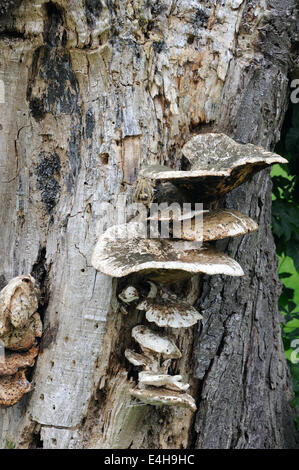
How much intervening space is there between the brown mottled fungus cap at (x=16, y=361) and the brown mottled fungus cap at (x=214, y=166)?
1.09 meters

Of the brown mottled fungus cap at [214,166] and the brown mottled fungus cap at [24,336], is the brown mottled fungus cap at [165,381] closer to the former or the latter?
Result: the brown mottled fungus cap at [24,336]

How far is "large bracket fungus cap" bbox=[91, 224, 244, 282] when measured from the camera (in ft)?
5.99

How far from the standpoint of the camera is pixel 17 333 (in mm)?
2254

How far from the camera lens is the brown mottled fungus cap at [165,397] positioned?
1949mm

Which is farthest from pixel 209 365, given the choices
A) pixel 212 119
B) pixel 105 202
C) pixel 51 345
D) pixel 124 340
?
pixel 212 119

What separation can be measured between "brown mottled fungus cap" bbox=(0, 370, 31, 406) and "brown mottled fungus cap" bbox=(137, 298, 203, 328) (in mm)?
703

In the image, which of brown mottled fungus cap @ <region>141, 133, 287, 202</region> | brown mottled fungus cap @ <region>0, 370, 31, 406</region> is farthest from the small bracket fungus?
brown mottled fungus cap @ <region>141, 133, 287, 202</region>

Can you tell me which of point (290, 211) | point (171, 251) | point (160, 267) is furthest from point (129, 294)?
point (290, 211)

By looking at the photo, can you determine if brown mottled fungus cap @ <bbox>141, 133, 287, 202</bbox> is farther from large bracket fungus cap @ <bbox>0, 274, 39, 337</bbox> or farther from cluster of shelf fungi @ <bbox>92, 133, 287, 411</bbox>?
large bracket fungus cap @ <bbox>0, 274, 39, 337</bbox>

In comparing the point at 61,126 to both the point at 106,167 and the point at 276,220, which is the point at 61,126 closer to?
the point at 106,167

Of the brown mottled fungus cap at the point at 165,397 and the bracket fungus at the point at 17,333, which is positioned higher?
the bracket fungus at the point at 17,333

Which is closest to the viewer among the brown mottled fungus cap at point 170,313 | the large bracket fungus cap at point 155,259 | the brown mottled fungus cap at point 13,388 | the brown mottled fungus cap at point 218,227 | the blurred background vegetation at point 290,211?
the large bracket fungus cap at point 155,259

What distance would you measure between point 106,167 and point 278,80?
3.55ft

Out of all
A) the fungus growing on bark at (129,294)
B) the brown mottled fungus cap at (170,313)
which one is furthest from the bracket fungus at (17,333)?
the brown mottled fungus cap at (170,313)
